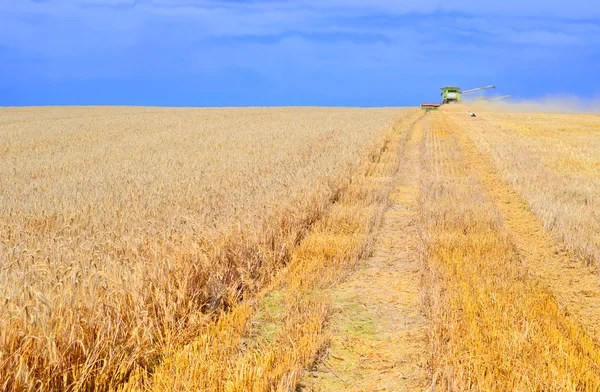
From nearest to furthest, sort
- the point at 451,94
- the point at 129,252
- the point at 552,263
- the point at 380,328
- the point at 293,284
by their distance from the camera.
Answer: the point at 380,328 < the point at 129,252 < the point at 293,284 < the point at 552,263 < the point at 451,94

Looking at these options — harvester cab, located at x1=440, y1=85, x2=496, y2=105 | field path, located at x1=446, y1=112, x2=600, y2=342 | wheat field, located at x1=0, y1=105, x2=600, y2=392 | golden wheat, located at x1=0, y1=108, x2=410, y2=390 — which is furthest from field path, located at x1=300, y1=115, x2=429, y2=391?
harvester cab, located at x1=440, y1=85, x2=496, y2=105

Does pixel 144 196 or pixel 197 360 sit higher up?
pixel 144 196

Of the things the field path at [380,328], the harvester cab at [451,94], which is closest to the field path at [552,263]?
the field path at [380,328]

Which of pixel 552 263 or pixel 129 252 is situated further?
pixel 552 263

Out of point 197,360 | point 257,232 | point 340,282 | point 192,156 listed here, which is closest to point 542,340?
point 340,282

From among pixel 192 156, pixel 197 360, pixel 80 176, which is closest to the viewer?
pixel 197 360

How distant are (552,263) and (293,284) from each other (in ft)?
11.8

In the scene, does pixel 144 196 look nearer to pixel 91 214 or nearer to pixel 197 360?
pixel 91 214

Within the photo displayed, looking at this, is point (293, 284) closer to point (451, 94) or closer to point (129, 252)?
point (129, 252)

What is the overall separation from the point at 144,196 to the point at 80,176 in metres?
4.25

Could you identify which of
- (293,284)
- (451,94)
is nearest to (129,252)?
(293,284)

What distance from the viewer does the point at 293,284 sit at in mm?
5488

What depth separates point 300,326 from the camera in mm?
4402

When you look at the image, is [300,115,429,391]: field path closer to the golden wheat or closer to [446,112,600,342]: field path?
the golden wheat
